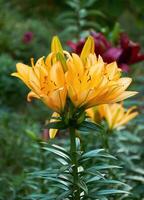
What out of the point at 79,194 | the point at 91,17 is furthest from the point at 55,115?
the point at 91,17

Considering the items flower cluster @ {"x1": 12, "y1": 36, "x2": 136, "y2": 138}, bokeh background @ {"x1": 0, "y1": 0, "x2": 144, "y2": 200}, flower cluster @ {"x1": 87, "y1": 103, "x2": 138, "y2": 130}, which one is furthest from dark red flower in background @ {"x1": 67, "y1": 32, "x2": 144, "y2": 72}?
flower cluster @ {"x1": 12, "y1": 36, "x2": 136, "y2": 138}

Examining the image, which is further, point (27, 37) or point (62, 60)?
point (27, 37)

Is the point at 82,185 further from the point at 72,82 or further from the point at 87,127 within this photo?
the point at 72,82

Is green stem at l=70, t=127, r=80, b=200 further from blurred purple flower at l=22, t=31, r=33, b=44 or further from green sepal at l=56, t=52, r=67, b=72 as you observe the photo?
blurred purple flower at l=22, t=31, r=33, b=44

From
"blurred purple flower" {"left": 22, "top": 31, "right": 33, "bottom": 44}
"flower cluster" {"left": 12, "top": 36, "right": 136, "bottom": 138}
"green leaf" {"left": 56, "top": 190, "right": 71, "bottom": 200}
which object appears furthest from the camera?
"blurred purple flower" {"left": 22, "top": 31, "right": 33, "bottom": 44}

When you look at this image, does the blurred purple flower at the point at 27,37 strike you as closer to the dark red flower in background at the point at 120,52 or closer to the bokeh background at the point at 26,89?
the bokeh background at the point at 26,89

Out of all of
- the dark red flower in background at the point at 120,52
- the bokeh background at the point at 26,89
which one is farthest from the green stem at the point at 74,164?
the dark red flower in background at the point at 120,52

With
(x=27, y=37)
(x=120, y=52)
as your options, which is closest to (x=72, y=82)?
(x=120, y=52)
